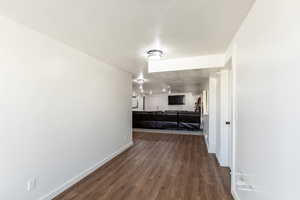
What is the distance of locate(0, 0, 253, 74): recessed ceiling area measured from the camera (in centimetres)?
145

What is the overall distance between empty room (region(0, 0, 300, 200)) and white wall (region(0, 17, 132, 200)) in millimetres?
13

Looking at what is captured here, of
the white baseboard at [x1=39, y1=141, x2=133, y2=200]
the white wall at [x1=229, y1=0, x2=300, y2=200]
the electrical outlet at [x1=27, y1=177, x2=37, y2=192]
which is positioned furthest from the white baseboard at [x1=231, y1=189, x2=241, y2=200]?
the electrical outlet at [x1=27, y1=177, x2=37, y2=192]

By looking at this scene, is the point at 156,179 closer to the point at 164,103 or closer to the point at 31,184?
the point at 31,184

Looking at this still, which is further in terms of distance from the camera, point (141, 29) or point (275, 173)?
point (141, 29)

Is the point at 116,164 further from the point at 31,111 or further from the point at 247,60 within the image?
the point at 247,60

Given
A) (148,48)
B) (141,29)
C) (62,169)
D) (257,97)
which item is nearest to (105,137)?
(62,169)

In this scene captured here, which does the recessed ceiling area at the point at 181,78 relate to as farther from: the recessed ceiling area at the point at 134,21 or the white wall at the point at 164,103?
the white wall at the point at 164,103

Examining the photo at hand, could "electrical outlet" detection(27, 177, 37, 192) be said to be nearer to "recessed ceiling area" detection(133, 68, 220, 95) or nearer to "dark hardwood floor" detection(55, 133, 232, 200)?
"dark hardwood floor" detection(55, 133, 232, 200)

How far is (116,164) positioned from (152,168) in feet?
2.74

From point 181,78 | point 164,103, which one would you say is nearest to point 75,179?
point 181,78

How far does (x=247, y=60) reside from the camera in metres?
1.67

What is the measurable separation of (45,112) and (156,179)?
6.94 ft

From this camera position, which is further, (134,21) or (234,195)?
(234,195)

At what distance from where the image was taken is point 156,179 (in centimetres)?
273
